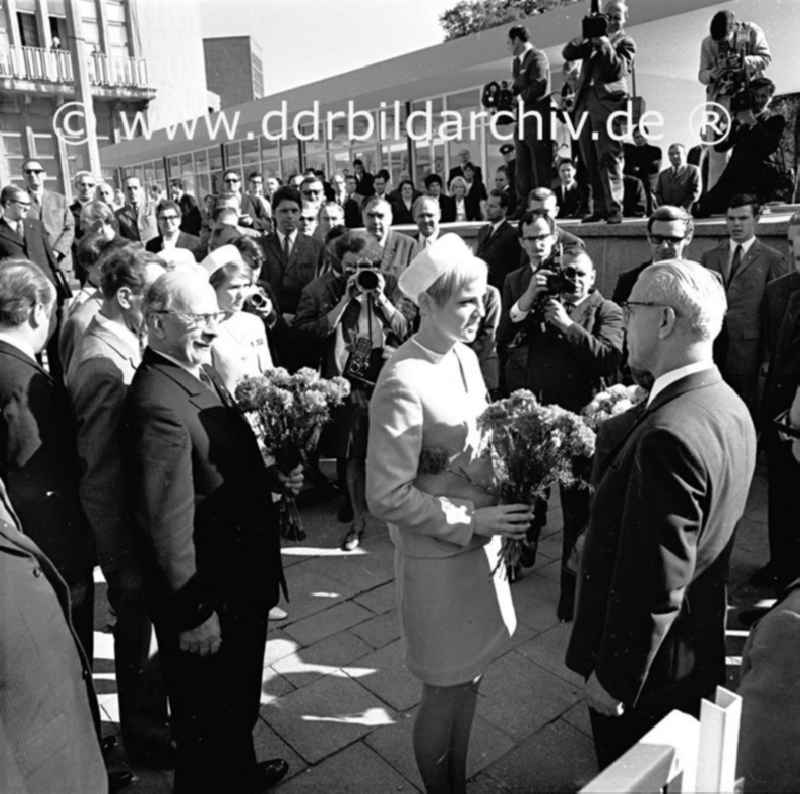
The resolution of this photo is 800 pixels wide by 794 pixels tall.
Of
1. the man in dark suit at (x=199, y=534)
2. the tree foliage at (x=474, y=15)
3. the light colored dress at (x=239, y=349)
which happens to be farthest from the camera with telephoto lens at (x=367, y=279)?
the tree foliage at (x=474, y=15)

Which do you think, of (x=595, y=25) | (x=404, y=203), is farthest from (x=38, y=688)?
→ (x=404, y=203)

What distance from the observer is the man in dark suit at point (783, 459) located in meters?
3.81

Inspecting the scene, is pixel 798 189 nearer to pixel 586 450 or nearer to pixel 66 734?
pixel 586 450

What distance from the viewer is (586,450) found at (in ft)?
Result: 7.82

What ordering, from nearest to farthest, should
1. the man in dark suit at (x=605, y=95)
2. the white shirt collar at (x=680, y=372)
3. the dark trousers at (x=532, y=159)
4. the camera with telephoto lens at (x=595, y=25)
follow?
the white shirt collar at (x=680, y=372) → the camera with telephoto lens at (x=595, y=25) → the man in dark suit at (x=605, y=95) → the dark trousers at (x=532, y=159)

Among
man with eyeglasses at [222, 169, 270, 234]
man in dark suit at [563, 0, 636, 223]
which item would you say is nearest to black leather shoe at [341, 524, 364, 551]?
man in dark suit at [563, 0, 636, 223]

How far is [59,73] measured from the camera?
2022 cm

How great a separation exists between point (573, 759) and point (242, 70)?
49.3m

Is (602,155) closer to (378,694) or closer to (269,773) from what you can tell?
(378,694)

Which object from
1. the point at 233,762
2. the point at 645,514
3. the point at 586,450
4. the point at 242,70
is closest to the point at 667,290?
the point at 645,514

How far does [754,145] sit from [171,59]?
63.3 ft

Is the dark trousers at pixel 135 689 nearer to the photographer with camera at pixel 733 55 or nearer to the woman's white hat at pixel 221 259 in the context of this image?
the woman's white hat at pixel 221 259

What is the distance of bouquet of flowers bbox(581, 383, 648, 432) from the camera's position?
286 centimetres

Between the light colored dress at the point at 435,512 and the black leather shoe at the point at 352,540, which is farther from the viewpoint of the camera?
the black leather shoe at the point at 352,540
